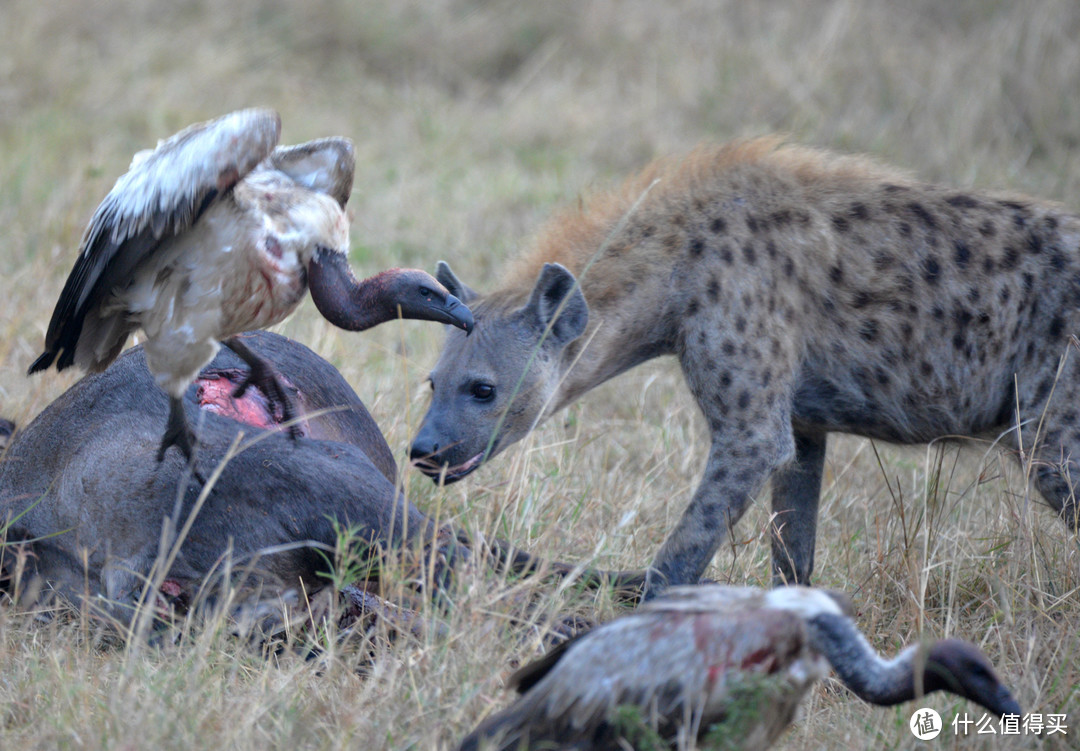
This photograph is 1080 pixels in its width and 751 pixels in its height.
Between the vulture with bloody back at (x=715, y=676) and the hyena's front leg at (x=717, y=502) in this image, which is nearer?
the vulture with bloody back at (x=715, y=676)

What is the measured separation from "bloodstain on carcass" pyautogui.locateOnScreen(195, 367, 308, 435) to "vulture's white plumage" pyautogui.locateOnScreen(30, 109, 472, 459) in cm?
32

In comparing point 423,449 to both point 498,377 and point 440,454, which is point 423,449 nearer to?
point 440,454

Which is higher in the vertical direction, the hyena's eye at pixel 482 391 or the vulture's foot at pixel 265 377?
the vulture's foot at pixel 265 377

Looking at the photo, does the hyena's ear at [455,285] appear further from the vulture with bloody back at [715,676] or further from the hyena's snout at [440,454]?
the vulture with bloody back at [715,676]

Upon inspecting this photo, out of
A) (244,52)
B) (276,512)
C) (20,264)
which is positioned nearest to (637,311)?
(276,512)

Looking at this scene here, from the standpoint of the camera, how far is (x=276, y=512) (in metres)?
2.95

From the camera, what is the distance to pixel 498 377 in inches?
131

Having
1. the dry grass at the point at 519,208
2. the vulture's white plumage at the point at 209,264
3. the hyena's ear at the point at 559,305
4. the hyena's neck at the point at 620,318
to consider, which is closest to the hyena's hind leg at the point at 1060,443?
the dry grass at the point at 519,208

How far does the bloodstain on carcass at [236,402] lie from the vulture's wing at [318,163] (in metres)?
0.57

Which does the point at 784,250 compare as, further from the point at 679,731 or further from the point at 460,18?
the point at 460,18

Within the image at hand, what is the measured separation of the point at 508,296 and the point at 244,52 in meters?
6.04

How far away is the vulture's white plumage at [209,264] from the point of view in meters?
2.91

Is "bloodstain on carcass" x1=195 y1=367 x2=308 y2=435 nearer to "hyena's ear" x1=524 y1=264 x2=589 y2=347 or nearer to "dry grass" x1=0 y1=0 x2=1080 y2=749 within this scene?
"dry grass" x1=0 y1=0 x2=1080 y2=749

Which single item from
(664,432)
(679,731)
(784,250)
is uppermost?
(784,250)
